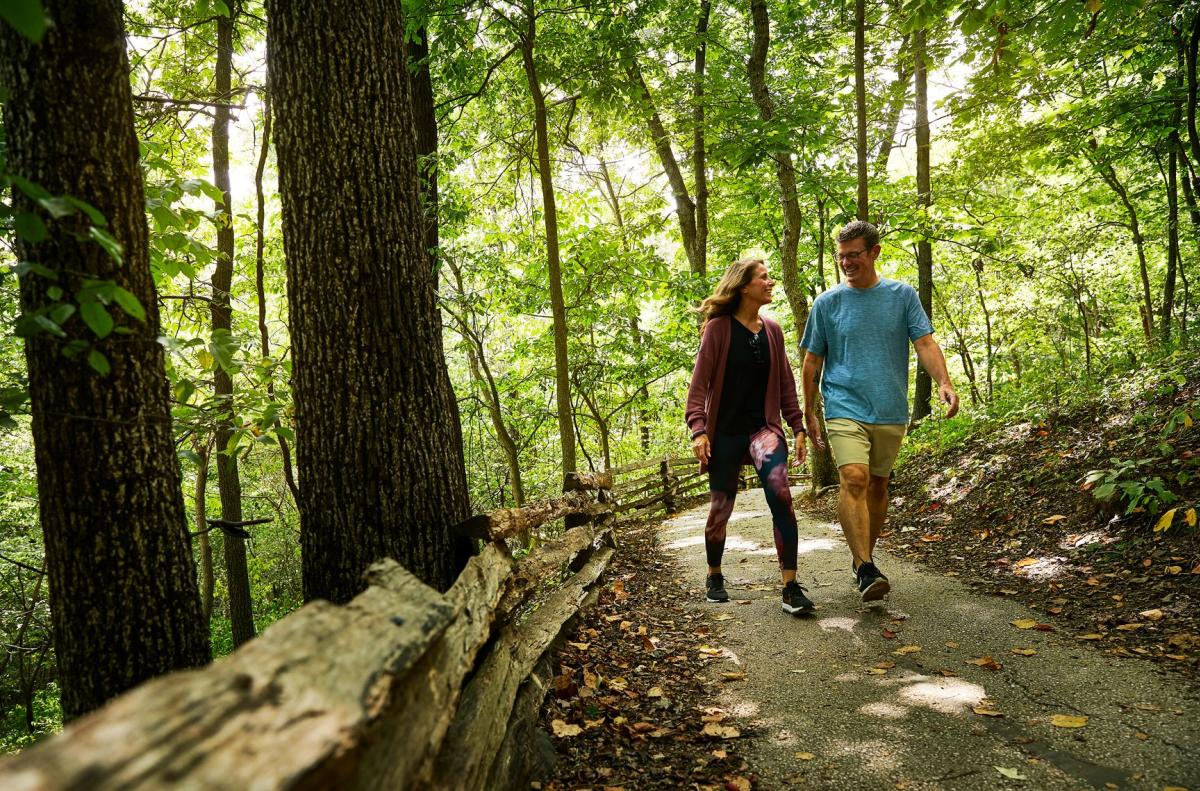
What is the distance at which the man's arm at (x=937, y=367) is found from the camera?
4215 mm

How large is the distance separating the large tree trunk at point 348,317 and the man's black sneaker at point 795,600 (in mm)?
2331

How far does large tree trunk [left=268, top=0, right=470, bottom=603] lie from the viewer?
2.97 metres

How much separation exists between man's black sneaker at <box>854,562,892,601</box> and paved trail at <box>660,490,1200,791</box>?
13 centimetres

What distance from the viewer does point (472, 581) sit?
237cm

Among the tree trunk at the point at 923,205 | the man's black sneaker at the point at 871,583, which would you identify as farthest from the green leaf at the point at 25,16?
the tree trunk at the point at 923,205

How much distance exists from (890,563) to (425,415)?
416cm

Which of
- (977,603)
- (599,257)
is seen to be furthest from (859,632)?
(599,257)

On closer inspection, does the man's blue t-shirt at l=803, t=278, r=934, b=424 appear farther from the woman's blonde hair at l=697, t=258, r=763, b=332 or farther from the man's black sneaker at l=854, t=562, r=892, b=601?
the man's black sneaker at l=854, t=562, r=892, b=601

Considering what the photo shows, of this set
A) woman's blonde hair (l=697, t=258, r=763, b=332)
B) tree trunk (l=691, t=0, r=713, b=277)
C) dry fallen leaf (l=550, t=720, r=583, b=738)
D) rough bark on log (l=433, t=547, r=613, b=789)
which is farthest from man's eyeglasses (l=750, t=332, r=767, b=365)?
tree trunk (l=691, t=0, r=713, b=277)

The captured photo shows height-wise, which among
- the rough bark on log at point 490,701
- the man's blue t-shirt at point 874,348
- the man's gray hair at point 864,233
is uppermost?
the man's gray hair at point 864,233

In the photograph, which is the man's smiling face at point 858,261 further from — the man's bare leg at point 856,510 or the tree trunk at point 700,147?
the tree trunk at point 700,147

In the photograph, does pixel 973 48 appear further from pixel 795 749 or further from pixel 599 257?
pixel 599 257

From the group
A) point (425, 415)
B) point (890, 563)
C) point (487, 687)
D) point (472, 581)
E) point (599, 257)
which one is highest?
point (599, 257)

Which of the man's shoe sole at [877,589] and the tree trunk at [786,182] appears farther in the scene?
the tree trunk at [786,182]
